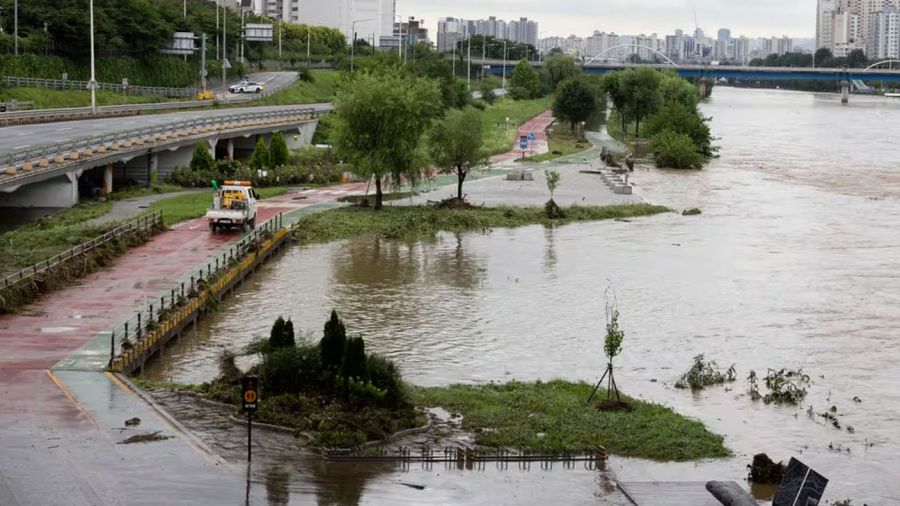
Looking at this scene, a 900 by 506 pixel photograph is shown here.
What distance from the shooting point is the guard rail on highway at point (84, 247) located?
3791 centimetres

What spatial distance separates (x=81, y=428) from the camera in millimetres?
24328

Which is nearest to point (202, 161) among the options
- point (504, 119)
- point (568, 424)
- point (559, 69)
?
point (568, 424)

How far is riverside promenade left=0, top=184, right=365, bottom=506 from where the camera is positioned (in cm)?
2109

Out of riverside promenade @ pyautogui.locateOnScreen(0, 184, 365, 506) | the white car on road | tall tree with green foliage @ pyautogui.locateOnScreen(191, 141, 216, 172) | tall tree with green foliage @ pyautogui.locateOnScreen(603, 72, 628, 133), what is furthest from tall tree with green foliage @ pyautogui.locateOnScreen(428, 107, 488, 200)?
the white car on road

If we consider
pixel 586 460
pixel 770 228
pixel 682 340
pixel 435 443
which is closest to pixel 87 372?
pixel 435 443

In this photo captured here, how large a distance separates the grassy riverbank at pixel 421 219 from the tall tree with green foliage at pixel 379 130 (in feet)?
6.07

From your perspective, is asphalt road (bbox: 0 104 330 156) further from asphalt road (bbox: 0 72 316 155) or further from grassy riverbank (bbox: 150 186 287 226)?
grassy riverbank (bbox: 150 186 287 226)

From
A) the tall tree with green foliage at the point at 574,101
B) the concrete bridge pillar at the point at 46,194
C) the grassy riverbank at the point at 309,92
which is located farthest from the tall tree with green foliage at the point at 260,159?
the tall tree with green foliage at the point at 574,101

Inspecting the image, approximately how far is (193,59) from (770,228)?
84919 mm

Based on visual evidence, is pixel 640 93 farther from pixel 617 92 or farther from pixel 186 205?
pixel 186 205

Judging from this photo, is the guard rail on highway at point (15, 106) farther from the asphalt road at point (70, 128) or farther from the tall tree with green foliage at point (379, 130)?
the tall tree with green foliage at point (379, 130)

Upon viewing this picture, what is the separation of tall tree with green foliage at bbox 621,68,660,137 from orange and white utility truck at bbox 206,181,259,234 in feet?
240

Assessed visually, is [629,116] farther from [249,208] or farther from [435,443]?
[435,443]

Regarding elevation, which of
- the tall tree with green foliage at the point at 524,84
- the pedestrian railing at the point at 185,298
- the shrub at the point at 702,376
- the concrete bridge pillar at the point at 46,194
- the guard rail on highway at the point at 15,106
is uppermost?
the tall tree with green foliage at the point at 524,84
